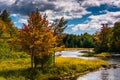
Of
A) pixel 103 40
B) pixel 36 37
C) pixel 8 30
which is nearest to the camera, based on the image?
pixel 36 37

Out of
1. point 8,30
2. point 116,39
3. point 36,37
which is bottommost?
point 116,39

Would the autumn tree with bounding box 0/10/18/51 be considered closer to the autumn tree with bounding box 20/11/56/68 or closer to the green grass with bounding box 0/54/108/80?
the green grass with bounding box 0/54/108/80

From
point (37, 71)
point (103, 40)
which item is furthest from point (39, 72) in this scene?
point (103, 40)

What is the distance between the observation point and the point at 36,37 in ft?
184

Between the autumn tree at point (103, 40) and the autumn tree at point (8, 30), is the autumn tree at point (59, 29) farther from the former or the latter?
the autumn tree at point (103, 40)

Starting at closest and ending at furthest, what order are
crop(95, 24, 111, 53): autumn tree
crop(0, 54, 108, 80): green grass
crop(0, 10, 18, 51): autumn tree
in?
crop(0, 54, 108, 80): green grass → crop(0, 10, 18, 51): autumn tree → crop(95, 24, 111, 53): autumn tree

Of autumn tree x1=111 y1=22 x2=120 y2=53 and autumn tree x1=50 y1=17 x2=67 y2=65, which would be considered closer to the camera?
autumn tree x1=50 y1=17 x2=67 y2=65

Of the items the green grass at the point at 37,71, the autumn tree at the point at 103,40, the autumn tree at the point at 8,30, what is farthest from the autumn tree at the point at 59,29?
the autumn tree at the point at 103,40

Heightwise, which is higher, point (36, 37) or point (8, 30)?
point (8, 30)

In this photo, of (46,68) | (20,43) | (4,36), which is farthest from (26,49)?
(4,36)

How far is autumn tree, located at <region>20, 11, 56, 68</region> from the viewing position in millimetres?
56656

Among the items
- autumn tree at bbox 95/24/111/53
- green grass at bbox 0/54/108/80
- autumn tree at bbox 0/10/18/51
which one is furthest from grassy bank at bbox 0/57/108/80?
autumn tree at bbox 95/24/111/53

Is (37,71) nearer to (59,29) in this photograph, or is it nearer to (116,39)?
(59,29)

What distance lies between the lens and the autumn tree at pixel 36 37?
2231 inches
